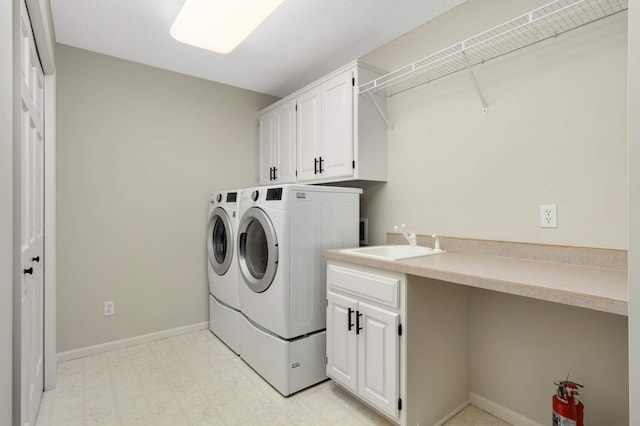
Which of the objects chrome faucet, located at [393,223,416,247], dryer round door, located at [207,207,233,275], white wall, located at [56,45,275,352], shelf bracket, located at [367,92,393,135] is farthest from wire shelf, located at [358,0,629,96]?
white wall, located at [56,45,275,352]

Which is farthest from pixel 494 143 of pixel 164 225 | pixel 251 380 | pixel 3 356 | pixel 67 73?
pixel 67 73

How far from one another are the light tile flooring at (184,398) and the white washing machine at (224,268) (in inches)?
10.0

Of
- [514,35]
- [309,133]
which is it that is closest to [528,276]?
[514,35]

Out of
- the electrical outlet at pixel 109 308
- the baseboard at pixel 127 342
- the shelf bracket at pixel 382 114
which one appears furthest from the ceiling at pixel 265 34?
the baseboard at pixel 127 342

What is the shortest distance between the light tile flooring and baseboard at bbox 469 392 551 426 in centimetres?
4

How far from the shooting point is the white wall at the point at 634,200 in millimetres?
770

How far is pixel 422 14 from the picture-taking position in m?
2.14

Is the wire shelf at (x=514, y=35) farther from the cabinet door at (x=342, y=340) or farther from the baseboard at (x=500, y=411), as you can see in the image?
the baseboard at (x=500, y=411)

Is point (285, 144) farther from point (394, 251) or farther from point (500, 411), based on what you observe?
point (500, 411)

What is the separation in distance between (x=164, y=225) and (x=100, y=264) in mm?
566

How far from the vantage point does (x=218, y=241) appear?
9.91ft

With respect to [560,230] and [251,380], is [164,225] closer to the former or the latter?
[251,380]

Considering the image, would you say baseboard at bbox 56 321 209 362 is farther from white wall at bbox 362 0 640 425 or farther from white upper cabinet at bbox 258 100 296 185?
white wall at bbox 362 0 640 425

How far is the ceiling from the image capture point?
6.73 ft
